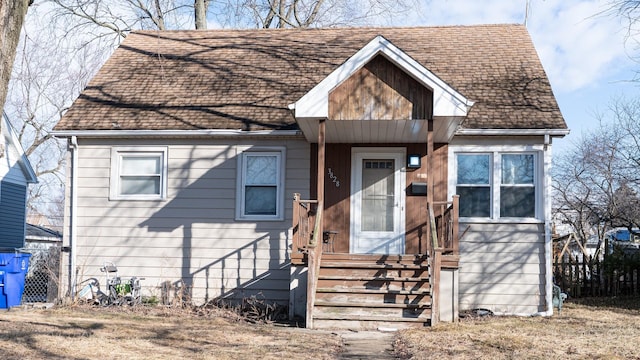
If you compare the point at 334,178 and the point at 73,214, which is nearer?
the point at 334,178

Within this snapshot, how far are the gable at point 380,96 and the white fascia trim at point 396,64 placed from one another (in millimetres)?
127

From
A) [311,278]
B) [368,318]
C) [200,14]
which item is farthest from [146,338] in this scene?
[200,14]

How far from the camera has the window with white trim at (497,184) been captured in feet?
42.0

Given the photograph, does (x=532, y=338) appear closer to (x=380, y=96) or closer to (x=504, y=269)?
(x=504, y=269)

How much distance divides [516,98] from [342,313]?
18.9ft

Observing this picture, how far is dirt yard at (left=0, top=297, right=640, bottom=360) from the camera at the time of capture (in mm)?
7891

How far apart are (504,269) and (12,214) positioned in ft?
45.0

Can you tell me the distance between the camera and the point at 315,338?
31.0 ft

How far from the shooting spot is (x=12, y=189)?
19172 millimetres

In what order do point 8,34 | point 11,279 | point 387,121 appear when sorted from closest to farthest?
point 8,34, point 387,121, point 11,279

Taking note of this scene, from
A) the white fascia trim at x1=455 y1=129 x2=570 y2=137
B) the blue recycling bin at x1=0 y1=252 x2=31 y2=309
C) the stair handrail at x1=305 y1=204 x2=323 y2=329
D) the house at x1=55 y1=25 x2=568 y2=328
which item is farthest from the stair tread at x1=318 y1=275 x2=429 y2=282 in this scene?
the blue recycling bin at x1=0 y1=252 x2=31 y2=309

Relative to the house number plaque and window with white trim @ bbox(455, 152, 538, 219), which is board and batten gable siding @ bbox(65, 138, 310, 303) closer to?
the house number plaque

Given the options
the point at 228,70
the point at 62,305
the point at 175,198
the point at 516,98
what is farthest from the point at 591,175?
the point at 62,305

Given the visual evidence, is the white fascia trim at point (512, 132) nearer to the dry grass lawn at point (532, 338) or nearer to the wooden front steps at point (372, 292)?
the wooden front steps at point (372, 292)
